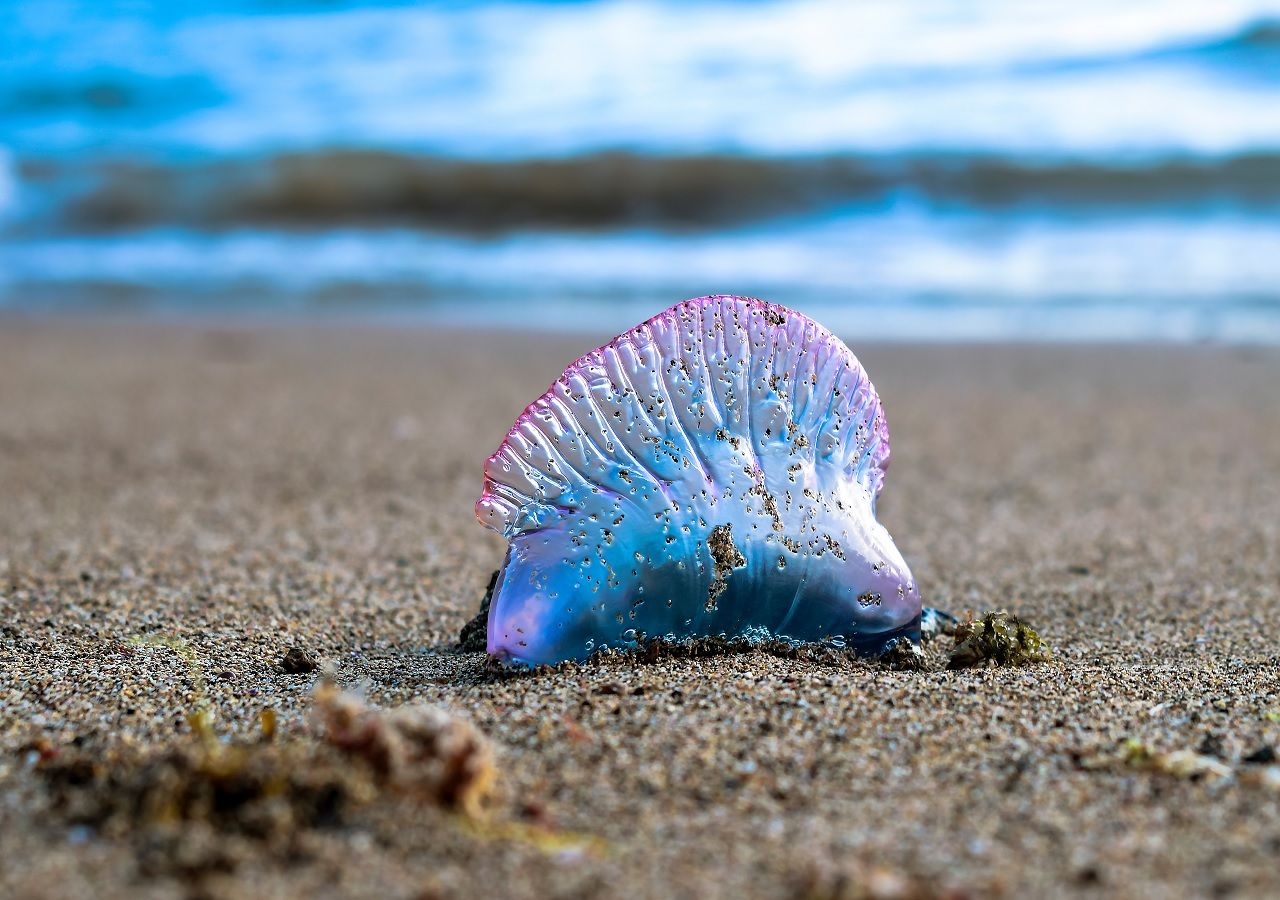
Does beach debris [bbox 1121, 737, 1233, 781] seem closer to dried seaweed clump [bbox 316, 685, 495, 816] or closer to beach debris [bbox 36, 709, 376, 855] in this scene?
dried seaweed clump [bbox 316, 685, 495, 816]

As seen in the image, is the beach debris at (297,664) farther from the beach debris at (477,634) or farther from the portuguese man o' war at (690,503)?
the portuguese man o' war at (690,503)

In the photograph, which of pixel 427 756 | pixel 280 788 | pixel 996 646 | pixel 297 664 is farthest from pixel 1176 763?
pixel 297 664

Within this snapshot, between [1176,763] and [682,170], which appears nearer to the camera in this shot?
[1176,763]

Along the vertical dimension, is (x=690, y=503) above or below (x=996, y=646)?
above

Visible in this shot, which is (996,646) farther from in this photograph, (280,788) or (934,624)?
(280,788)

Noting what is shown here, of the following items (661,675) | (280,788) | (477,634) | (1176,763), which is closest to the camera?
(280,788)

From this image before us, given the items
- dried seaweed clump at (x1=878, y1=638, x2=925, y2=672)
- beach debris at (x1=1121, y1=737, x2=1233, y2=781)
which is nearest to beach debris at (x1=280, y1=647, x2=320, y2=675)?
dried seaweed clump at (x1=878, y1=638, x2=925, y2=672)
